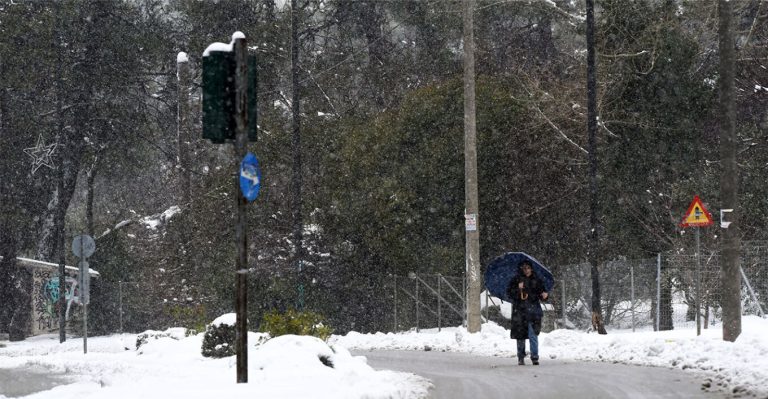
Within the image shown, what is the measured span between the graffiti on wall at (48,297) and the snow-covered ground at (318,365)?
65.6 feet

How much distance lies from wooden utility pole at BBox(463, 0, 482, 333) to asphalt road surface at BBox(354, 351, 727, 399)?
501cm

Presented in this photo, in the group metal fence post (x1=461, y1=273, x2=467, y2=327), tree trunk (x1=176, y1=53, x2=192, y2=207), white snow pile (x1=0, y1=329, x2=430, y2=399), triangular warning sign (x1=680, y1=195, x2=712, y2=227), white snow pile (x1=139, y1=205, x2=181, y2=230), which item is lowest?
white snow pile (x1=0, y1=329, x2=430, y2=399)

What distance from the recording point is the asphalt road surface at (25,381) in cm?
1759

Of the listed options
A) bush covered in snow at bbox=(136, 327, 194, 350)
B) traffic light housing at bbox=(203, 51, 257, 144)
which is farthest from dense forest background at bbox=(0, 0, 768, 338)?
traffic light housing at bbox=(203, 51, 257, 144)

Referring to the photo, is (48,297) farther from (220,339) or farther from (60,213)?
(220,339)

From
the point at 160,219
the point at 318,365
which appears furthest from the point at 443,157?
the point at 318,365

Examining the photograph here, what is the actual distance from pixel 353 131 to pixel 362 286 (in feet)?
15.3

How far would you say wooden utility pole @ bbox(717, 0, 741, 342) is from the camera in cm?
1883

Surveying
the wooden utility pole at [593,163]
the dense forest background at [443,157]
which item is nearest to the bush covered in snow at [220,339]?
the dense forest background at [443,157]

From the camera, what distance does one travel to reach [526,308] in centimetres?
1906

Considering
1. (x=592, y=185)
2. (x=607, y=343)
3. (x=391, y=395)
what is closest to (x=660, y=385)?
(x=391, y=395)

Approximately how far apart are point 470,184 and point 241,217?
13965mm

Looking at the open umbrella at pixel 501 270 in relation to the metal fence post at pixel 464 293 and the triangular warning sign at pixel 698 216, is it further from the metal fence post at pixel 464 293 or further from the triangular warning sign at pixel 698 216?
the metal fence post at pixel 464 293

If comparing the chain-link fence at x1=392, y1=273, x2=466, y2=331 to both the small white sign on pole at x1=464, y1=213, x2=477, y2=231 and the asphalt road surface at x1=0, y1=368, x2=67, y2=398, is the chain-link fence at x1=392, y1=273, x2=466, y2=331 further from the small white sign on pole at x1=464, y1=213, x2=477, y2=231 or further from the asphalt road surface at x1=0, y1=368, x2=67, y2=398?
the asphalt road surface at x1=0, y1=368, x2=67, y2=398
